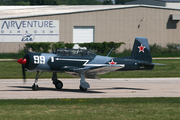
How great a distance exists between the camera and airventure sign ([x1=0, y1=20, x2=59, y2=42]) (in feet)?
170

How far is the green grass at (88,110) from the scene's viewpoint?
1007 centimetres

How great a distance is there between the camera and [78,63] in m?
18.1

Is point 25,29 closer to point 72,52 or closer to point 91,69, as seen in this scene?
point 72,52

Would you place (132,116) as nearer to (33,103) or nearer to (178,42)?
(33,103)

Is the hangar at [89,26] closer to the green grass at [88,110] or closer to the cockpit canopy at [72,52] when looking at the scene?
the cockpit canopy at [72,52]

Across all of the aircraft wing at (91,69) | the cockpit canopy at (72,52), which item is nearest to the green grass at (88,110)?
the aircraft wing at (91,69)

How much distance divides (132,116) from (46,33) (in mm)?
43644

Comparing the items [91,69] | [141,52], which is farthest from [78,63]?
[141,52]

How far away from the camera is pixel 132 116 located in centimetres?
1022

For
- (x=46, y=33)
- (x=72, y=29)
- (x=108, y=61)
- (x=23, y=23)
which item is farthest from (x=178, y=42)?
(x=108, y=61)

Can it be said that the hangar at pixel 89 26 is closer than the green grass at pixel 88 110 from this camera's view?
No

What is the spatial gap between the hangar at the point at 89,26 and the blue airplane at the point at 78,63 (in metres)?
33.3

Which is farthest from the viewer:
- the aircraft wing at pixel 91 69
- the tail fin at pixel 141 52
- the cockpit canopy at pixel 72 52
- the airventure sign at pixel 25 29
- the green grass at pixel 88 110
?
the airventure sign at pixel 25 29

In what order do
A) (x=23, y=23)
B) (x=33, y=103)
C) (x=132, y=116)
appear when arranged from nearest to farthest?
(x=132, y=116), (x=33, y=103), (x=23, y=23)
